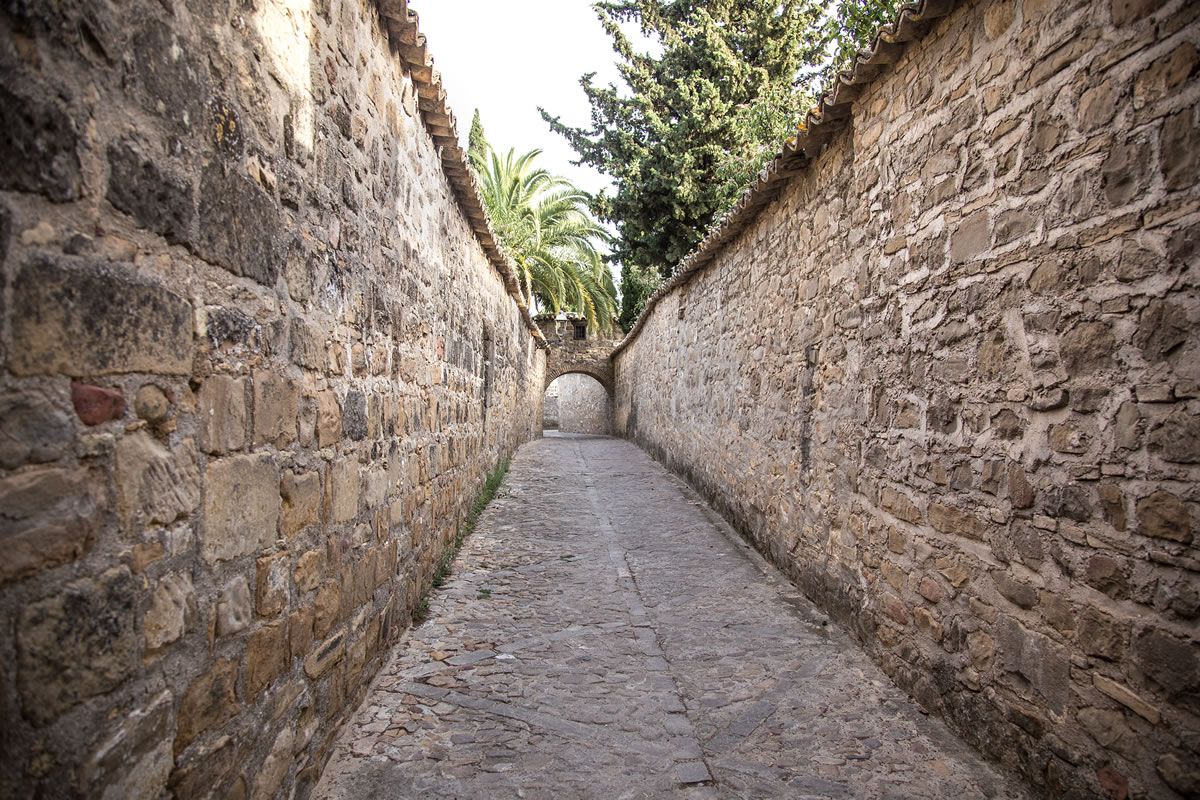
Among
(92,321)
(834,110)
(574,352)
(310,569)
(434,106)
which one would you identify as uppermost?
(834,110)

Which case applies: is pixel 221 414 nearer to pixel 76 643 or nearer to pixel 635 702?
pixel 76 643

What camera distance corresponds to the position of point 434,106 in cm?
392

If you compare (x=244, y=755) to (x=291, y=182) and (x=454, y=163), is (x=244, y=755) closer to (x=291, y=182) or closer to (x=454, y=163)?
(x=291, y=182)

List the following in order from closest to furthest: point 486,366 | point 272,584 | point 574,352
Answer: point 272,584 < point 486,366 < point 574,352

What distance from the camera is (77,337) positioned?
1.25m

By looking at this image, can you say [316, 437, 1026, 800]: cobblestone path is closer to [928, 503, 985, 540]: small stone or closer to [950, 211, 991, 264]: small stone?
[928, 503, 985, 540]: small stone

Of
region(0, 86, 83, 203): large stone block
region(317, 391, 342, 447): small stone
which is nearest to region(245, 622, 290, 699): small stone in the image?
region(317, 391, 342, 447): small stone

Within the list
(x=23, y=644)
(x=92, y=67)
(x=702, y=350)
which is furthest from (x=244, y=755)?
(x=702, y=350)

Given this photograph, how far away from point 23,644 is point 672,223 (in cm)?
1516

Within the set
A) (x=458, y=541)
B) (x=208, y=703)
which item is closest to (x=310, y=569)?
(x=208, y=703)

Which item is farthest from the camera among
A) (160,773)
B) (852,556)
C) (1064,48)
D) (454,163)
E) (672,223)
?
(672,223)

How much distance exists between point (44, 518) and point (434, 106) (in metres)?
3.34

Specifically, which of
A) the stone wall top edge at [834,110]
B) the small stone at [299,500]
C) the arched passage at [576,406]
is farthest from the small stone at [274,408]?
the arched passage at [576,406]

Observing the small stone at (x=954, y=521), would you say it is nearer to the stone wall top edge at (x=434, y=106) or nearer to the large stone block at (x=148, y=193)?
the large stone block at (x=148, y=193)
